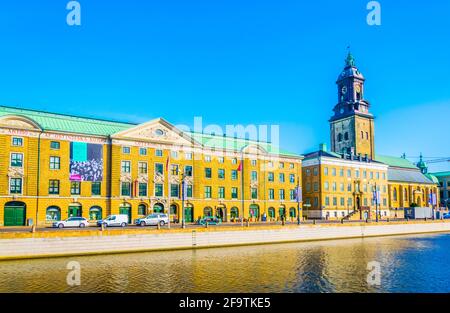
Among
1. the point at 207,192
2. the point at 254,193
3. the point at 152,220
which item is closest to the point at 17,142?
the point at 152,220

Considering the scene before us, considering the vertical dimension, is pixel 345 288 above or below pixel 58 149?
below

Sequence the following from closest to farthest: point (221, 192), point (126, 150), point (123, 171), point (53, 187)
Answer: point (53, 187), point (123, 171), point (126, 150), point (221, 192)

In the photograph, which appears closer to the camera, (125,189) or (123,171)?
(123,171)

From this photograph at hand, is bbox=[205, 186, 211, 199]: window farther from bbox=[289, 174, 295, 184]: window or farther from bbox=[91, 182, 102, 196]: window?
bbox=[289, 174, 295, 184]: window

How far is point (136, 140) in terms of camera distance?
227 feet

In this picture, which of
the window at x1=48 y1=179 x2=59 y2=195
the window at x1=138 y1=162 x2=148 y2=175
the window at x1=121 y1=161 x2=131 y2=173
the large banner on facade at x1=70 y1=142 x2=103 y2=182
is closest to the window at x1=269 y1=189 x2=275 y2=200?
the window at x1=138 y1=162 x2=148 y2=175

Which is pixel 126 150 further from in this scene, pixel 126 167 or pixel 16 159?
pixel 16 159

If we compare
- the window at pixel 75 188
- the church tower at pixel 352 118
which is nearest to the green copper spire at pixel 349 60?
the church tower at pixel 352 118

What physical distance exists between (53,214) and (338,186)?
6300 centimetres

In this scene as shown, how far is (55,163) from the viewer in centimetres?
6253

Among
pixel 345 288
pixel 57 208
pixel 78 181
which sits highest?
pixel 78 181

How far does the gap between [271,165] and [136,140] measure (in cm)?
2937
